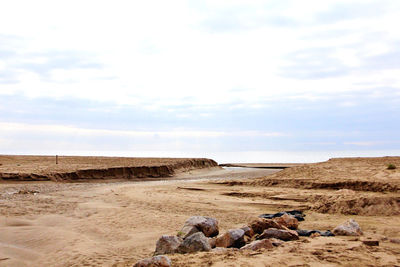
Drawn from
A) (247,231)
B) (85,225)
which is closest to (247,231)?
(247,231)

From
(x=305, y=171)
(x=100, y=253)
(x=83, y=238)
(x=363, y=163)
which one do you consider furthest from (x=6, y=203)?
(x=363, y=163)

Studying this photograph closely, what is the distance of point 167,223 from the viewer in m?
8.92

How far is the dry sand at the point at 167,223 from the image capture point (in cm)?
551

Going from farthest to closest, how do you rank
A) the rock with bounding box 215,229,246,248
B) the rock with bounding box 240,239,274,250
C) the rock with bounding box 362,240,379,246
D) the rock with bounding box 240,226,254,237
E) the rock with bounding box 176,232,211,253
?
the rock with bounding box 240,226,254,237, the rock with bounding box 215,229,246,248, the rock with bounding box 362,240,379,246, the rock with bounding box 176,232,211,253, the rock with bounding box 240,239,274,250

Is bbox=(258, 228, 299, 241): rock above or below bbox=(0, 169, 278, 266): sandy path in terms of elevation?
above

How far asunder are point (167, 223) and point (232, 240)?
2900mm

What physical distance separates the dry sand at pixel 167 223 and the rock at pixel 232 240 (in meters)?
0.74

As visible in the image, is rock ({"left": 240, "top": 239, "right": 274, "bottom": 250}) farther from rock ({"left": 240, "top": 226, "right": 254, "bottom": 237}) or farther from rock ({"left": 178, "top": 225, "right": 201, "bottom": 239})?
rock ({"left": 178, "top": 225, "right": 201, "bottom": 239})

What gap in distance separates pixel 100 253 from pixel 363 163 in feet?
52.3

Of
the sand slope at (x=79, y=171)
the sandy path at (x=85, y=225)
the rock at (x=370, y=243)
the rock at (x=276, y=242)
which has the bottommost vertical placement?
the sandy path at (x=85, y=225)

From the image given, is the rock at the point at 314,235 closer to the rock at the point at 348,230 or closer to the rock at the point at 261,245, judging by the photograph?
the rock at the point at 348,230

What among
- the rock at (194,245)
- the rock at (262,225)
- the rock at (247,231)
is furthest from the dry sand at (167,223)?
the rock at (247,231)

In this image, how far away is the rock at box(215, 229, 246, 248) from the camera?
6391 millimetres

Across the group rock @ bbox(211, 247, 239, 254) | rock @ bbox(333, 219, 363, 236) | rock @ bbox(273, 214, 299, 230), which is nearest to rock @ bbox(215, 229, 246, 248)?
rock @ bbox(211, 247, 239, 254)
